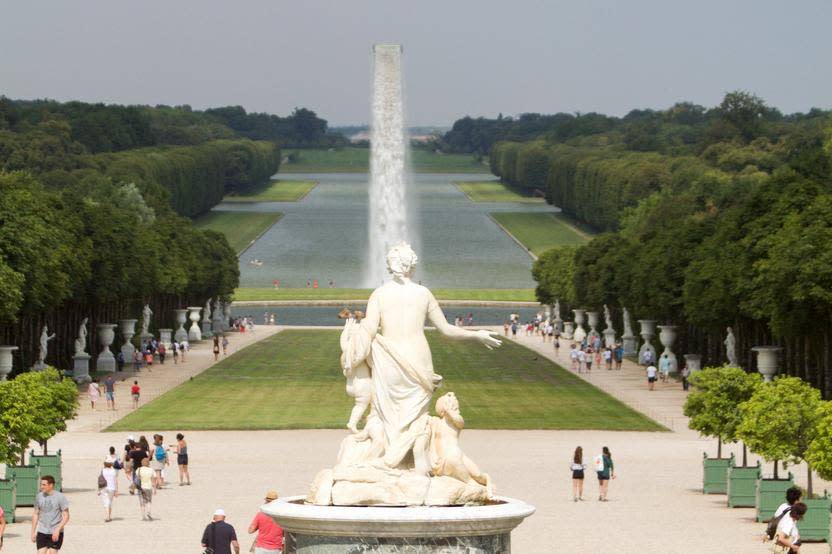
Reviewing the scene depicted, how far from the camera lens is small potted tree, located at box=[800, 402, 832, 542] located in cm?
3841

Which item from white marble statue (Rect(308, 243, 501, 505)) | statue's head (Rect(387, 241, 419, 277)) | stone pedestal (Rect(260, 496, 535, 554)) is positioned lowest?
stone pedestal (Rect(260, 496, 535, 554))

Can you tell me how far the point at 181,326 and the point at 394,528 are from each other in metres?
97.1

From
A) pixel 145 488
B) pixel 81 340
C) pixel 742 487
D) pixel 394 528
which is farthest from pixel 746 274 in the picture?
pixel 394 528

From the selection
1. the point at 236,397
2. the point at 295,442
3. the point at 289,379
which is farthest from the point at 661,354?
the point at 295,442

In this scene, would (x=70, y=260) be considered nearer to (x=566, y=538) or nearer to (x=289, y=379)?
(x=289, y=379)

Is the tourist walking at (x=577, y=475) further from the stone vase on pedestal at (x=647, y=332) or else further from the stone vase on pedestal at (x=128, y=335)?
the stone vase on pedestal at (x=128, y=335)

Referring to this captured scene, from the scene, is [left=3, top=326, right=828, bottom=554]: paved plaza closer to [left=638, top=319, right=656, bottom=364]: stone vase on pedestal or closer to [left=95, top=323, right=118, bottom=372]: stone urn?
[left=95, top=323, right=118, bottom=372]: stone urn

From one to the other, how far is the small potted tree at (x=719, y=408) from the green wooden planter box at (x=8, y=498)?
52.0 feet

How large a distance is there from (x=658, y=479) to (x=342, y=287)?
117 meters

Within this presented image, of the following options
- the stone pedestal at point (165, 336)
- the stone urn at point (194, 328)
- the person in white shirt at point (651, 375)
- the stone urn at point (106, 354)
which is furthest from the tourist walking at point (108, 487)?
the stone urn at point (194, 328)

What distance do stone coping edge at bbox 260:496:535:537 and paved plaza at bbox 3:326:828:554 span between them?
533 inches

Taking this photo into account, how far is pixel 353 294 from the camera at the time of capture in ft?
516

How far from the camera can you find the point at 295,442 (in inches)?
2409

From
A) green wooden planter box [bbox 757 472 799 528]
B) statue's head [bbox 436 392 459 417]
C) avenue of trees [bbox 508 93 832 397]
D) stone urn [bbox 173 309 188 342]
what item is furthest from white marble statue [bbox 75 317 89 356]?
statue's head [bbox 436 392 459 417]
